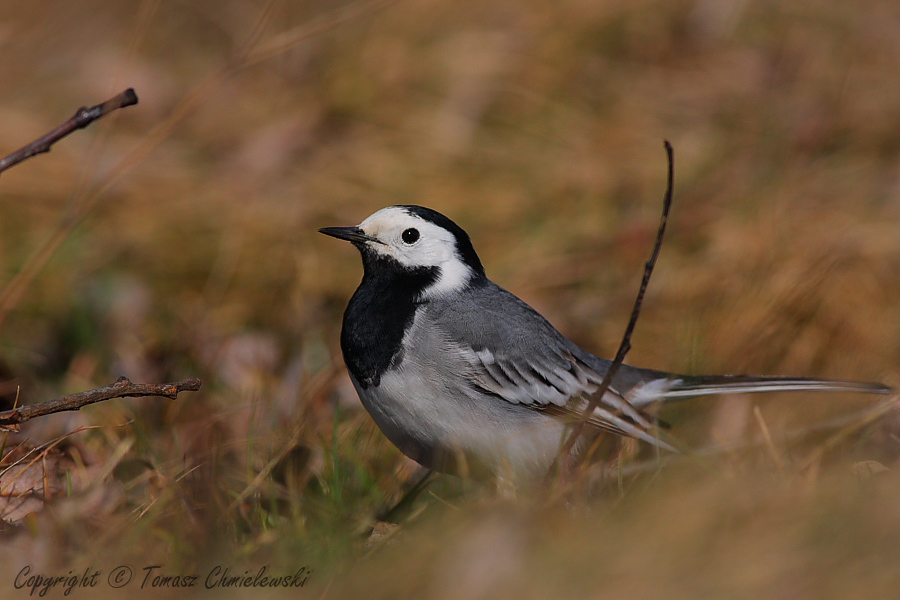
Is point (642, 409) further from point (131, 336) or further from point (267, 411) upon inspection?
point (131, 336)

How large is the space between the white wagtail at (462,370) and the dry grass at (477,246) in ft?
0.74

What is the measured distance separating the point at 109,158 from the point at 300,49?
2117mm

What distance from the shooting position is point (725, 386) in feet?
13.9

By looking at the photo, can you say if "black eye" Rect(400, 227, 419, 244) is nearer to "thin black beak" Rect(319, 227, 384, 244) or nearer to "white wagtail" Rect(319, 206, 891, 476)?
"white wagtail" Rect(319, 206, 891, 476)

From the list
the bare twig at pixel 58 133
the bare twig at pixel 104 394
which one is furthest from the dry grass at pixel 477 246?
the bare twig at pixel 58 133

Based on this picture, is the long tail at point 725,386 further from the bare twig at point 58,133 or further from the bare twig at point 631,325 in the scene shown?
the bare twig at point 58,133

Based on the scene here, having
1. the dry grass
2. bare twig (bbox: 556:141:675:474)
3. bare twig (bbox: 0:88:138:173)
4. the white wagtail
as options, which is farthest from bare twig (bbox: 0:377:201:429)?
bare twig (bbox: 556:141:675:474)

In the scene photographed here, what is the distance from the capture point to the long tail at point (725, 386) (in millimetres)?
3938

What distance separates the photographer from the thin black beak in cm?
415

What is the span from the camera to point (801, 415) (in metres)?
4.10

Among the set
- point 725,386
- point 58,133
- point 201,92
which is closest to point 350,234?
point 201,92

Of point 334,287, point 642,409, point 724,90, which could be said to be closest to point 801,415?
point 642,409

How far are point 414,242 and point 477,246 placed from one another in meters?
2.58

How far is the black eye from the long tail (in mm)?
1284
